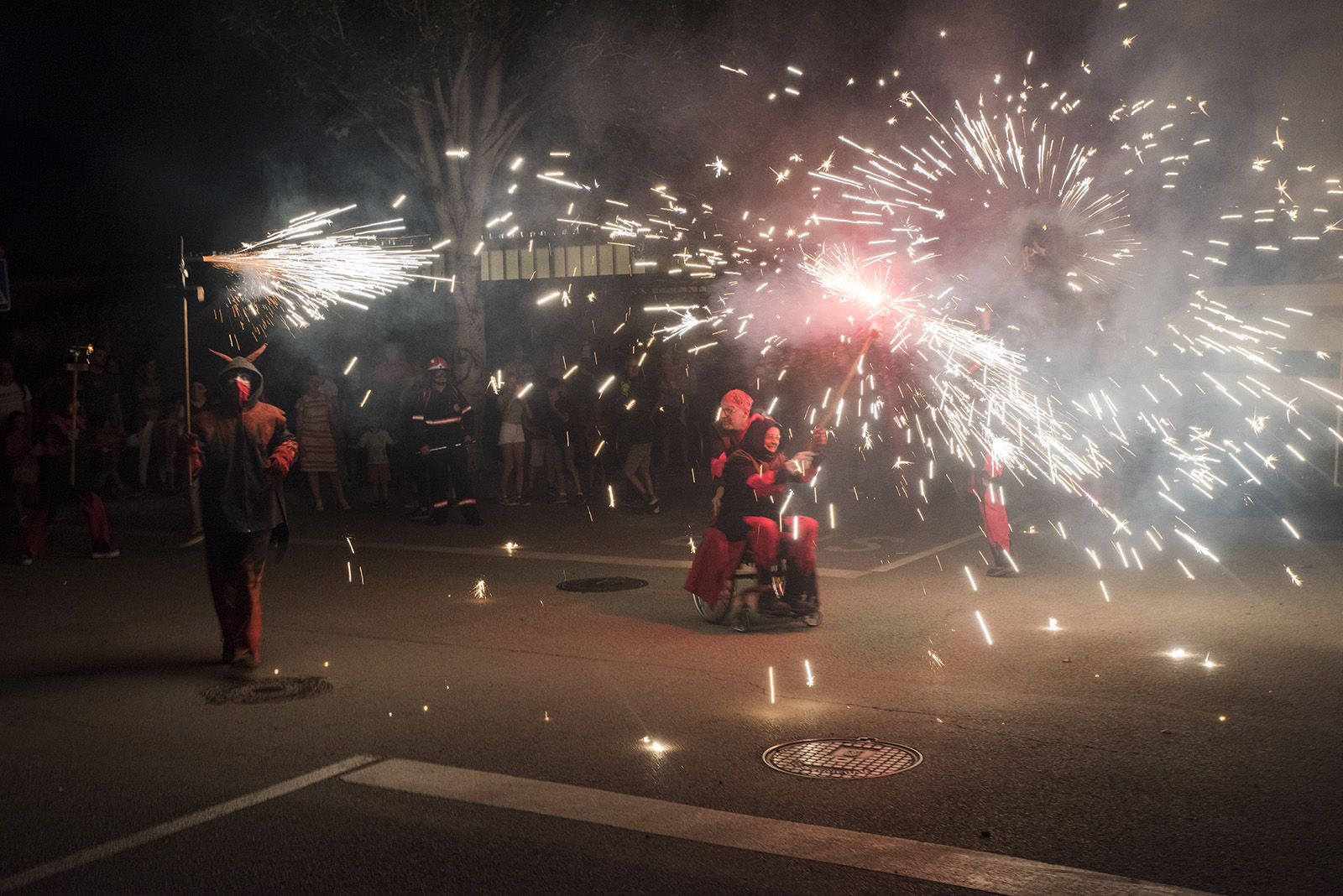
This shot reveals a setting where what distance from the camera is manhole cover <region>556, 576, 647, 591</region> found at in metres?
10.7

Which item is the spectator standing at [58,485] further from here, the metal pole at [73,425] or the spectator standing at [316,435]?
the spectator standing at [316,435]

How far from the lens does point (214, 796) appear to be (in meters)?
5.43

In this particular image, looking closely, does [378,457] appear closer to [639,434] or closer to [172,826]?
[639,434]

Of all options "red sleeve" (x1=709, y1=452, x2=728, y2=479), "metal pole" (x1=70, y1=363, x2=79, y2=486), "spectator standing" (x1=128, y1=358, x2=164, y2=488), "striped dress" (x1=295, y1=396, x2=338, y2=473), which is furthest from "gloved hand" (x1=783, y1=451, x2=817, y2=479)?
"spectator standing" (x1=128, y1=358, x2=164, y2=488)

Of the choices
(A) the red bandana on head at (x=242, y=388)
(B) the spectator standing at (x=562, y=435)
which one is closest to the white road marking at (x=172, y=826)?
(A) the red bandana on head at (x=242, y=388)

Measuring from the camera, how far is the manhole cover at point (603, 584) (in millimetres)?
10671

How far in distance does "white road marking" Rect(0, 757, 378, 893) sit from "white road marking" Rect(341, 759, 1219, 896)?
0.45ft

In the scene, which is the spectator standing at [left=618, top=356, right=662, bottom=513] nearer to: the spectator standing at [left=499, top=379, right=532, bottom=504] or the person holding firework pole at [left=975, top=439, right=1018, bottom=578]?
the spectator standing at [left=499, top=379, right=532, bottom=504]

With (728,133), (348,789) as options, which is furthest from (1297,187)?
(348,789)

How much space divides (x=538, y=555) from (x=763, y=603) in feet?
13.9

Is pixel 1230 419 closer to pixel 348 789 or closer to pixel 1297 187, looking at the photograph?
pixel 1297 187

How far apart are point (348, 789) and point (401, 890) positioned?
1209mm

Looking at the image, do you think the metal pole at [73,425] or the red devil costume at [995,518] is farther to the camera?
the metal pole at [73,425]

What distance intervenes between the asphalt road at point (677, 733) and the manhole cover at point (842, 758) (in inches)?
4.0
